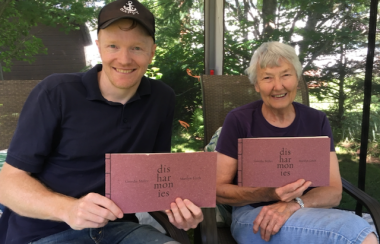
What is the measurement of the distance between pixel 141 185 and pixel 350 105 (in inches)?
130

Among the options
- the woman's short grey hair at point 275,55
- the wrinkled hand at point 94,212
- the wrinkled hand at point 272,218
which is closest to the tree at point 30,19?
the woman's short grey hair at point 275,55

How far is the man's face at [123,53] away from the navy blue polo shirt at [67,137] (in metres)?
0.09

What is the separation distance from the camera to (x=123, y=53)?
132cm

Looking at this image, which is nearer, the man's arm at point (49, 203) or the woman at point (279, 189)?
the man's arm at point (49, 203)

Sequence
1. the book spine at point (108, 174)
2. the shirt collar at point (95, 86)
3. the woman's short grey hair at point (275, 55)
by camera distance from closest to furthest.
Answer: the book spine at point (108, 174) < the shirt collar at point (95, 86) < the woman's short grey hair at point (275, 55)

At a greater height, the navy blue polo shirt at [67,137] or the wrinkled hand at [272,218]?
the navy blue polo shirt at [67,137]

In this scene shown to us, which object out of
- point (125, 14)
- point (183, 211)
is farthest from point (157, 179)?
point (125, 14)

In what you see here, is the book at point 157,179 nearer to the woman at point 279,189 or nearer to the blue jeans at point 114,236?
the blue jeans at point 114,236

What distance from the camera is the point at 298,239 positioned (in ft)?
4.42

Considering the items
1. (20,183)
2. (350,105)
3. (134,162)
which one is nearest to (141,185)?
(134,162)

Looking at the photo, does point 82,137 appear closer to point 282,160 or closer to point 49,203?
point 49,203

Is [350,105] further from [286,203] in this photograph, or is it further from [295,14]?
[286,203]

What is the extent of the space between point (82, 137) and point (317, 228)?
1148 mm

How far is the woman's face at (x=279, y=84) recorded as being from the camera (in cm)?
165
